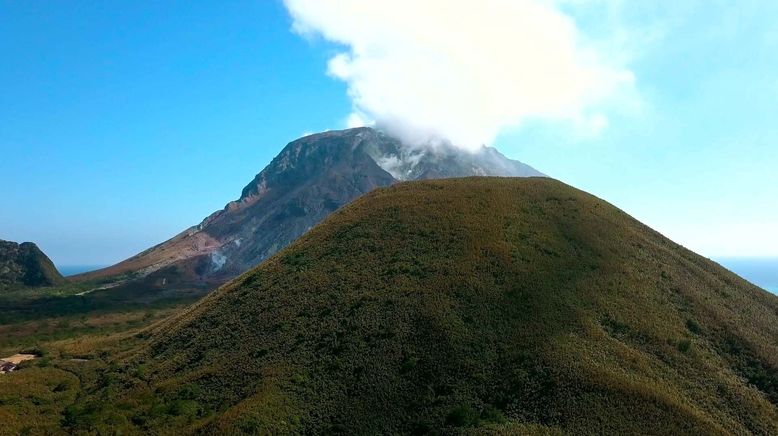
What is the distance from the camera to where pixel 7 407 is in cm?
5212

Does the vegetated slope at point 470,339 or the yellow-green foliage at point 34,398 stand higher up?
the vegetated slope at point 470,339

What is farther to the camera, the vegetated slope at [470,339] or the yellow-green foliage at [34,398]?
the yellow-green foliage at [34,398]

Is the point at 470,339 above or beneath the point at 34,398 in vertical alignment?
above

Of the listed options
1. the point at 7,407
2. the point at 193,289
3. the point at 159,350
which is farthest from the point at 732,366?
the point at 193,289

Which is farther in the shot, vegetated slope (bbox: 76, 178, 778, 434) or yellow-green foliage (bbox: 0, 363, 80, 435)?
yellow-green foliage (bbox: 0, 363, 80, 435)

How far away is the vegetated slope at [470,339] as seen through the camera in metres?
44.7

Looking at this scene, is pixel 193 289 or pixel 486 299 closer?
pixel 486 299

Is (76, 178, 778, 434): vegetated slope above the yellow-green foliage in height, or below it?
above

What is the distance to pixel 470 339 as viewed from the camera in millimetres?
52562

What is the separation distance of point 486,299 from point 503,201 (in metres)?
25.7

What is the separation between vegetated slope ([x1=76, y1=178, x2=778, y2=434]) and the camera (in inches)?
1761

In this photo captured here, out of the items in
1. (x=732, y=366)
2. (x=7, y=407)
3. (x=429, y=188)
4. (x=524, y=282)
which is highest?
(x=429, y=188)

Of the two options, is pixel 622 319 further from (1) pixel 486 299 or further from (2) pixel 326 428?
(2) pixel 326 428

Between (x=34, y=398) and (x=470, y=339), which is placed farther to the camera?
(x=34, y=398)
